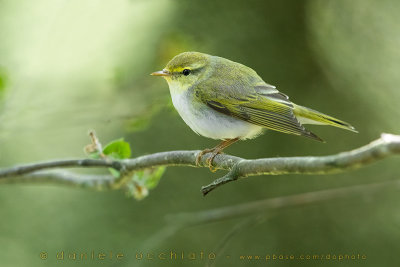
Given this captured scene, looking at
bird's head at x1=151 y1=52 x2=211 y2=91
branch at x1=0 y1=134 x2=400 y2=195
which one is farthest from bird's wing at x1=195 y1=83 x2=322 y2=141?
branch at x1=0 y1=134 x2=400 y2=195

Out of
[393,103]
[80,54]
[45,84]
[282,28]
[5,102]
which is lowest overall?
[5,102]

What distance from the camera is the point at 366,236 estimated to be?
441 cm

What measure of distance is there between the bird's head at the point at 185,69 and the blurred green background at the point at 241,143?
4.58 ft

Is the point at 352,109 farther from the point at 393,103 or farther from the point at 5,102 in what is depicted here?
the point at 5,102

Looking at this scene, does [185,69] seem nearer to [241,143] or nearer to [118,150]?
[118,150]

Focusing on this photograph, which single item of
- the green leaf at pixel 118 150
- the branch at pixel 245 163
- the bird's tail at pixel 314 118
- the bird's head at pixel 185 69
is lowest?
the branch at pixel 245 163

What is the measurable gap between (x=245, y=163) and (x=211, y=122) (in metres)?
1.01

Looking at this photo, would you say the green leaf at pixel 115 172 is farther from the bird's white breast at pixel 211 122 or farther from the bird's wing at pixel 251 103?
the bird's wing at pixel 251 103

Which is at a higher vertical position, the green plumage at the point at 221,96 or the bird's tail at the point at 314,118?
the green plumage at the point at 221,96

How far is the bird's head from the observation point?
2848 mm

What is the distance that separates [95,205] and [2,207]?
3.18 feet

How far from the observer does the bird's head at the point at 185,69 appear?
285cm

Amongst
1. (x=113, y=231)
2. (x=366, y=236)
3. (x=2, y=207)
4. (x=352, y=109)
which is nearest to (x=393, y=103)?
(x=352, y=109)

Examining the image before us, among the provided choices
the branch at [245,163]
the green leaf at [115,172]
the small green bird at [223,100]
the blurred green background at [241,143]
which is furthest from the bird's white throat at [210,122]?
the blurred green background at [241,143]
